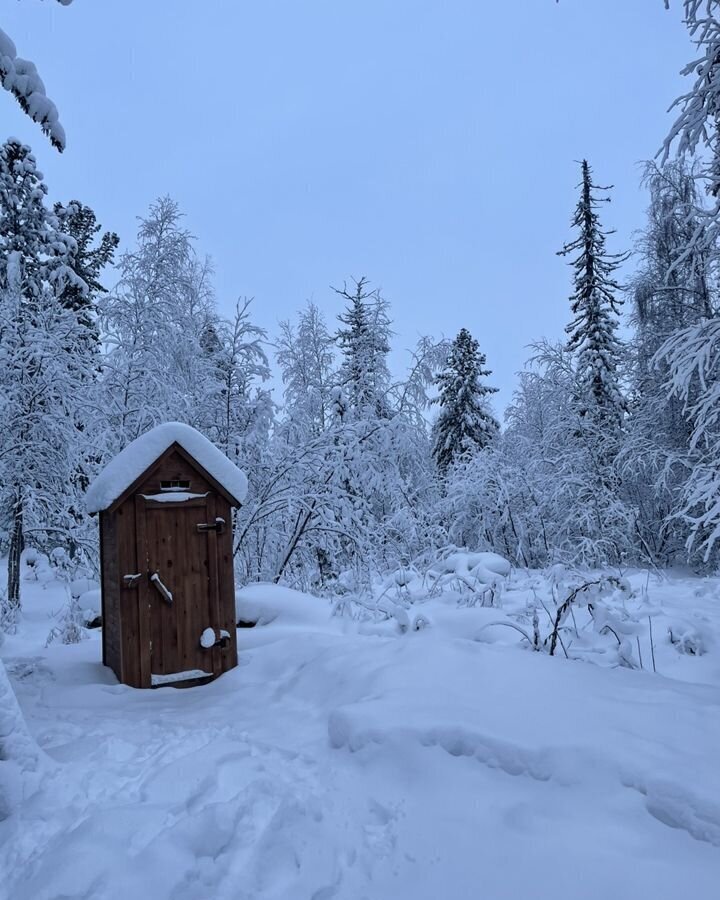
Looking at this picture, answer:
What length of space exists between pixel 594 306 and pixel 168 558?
15.6m

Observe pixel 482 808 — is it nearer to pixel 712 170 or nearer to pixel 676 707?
pixel 676 707

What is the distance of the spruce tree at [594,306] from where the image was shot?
1688 cm

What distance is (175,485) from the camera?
623 cm

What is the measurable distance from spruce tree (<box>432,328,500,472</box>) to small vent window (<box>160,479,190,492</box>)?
16.8 m

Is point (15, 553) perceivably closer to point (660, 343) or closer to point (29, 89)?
point (29, 89)

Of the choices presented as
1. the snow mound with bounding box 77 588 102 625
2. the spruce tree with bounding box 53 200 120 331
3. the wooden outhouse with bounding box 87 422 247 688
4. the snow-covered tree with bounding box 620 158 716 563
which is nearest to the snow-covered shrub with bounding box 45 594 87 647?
the snow mound with bounding box 77 588 102 625

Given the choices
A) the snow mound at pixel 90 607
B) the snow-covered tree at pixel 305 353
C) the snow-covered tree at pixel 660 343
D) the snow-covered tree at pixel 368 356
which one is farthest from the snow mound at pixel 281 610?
the snow-covered tree at pixel 305 353

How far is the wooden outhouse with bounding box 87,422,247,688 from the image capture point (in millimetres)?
5805

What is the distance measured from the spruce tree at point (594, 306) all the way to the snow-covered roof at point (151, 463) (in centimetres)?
1275

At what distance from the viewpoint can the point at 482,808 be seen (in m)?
2.95

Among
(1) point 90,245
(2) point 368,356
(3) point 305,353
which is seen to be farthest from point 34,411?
(1) point 90,245

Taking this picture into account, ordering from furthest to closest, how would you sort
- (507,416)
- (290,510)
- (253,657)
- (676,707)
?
1. (507,416)
2. (290,510)
3. (253,657)
4. (676,707)

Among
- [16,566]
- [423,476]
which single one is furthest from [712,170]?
[16,566]

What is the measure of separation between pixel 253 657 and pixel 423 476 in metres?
9.90
